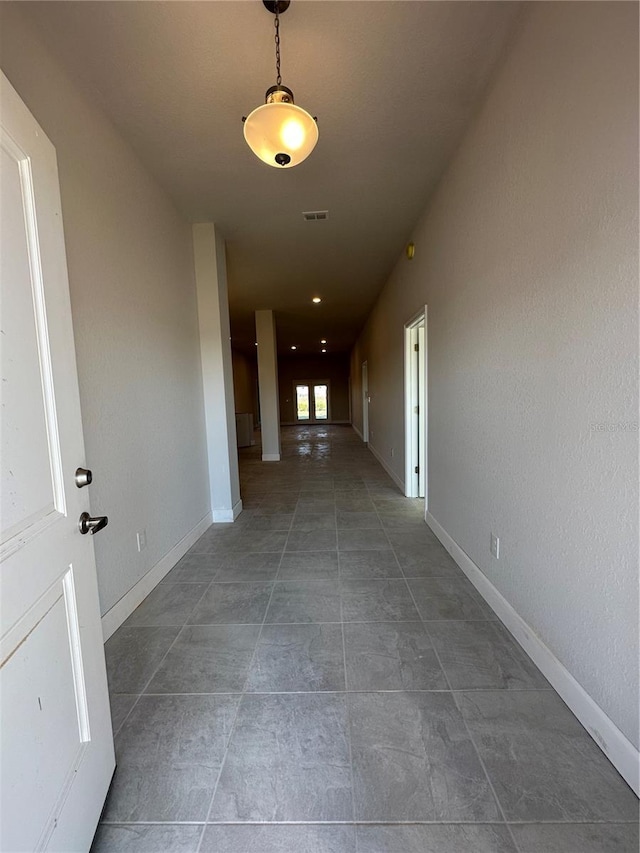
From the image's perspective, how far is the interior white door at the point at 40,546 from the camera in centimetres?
70

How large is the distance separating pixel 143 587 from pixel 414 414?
3.01m

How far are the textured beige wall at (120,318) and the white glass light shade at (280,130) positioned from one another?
2.91 feet

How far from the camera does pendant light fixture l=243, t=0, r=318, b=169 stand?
134 cm

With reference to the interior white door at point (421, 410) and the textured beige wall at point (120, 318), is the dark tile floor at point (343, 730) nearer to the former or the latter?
the textured beige wall at point (120, 318)

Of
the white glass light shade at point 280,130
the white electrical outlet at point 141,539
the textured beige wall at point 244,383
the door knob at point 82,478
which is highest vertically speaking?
the white glass light shade at point 280,130

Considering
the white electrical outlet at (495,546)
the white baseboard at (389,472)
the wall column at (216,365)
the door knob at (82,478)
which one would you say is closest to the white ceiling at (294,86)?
the wall column at (216,365)

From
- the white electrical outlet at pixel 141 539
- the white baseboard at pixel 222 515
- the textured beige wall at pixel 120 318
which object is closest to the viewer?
the textured beige wall at pixel 120 318

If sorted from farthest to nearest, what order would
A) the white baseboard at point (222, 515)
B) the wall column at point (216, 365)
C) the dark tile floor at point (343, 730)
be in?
the white baseboard at point (222, 515), the wall column at point (216, 365), the dark tile floor at point (343, 730)

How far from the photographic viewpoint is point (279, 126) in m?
1.37

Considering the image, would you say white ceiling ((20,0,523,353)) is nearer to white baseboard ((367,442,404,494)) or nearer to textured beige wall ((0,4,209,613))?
textured beige wall ((0,4,209,613))

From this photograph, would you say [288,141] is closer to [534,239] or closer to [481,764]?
[534,239]

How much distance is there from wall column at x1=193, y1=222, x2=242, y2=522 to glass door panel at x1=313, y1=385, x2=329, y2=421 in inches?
399

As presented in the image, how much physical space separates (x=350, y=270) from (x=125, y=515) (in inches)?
143

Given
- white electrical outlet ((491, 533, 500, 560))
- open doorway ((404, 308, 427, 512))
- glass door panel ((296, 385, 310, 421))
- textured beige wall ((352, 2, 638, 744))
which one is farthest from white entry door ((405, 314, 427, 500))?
glass door panel ((296, 385, 310, 421))
